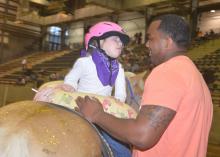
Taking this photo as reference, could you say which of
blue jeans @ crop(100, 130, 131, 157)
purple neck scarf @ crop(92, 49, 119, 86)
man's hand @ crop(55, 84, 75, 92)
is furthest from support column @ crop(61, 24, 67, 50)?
blue jeans @ crop(100, 130, 131, 157)

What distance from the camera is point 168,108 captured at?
5.99ft

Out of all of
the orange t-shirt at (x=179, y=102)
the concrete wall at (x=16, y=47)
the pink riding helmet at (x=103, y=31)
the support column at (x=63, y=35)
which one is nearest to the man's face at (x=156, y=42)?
the orange t-shirt at (x=179, y=102)

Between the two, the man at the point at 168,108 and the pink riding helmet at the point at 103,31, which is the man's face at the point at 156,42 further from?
the pink riding helmet at the point at 103,31

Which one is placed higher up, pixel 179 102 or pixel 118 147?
pixel 179 102

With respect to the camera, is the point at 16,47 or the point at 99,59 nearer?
the point at 99,59

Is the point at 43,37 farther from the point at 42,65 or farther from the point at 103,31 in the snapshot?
the point at 103,31

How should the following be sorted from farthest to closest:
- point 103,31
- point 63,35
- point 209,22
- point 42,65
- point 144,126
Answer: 1. point 63,35
2. point 42,65
3. point 209,22
4. point 103,31
5. point 144,126

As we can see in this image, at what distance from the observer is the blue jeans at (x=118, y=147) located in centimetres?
230

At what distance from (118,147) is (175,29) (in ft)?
2.54

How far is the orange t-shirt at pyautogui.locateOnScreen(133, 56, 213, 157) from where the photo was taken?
6.00 ft

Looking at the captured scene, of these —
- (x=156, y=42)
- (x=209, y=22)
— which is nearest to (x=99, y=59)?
(x=156, y=42)

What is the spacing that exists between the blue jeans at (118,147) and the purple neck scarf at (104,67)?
68cm

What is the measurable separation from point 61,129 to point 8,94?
15680 mm

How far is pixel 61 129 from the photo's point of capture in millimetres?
1632
